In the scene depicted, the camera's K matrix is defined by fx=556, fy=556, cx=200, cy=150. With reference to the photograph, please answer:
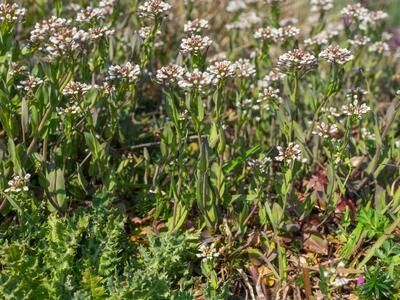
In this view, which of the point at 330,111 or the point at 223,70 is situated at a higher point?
the point at 223,70

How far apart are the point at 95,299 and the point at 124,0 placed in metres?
4.13

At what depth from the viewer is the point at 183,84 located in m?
2.87

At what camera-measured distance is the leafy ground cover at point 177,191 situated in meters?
2.90

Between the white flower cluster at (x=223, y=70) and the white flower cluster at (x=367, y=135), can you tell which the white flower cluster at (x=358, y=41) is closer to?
the white flower cluster at (x=367, y=135)

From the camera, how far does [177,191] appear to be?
3207 mm

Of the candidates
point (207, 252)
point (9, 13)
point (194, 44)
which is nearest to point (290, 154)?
point (207, 252)

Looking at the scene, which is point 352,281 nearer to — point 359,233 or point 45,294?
point 359,233

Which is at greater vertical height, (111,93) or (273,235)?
(111,93)

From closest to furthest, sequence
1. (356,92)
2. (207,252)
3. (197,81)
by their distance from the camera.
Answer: (197,81), (207,252), (356,92)

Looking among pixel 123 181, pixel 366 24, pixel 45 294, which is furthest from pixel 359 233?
pixel 366 24

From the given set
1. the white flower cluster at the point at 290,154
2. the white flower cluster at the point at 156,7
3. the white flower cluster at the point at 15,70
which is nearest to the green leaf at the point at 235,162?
the white flower cluster at the point at 290,154

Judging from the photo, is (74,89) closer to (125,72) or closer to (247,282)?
(125,72)

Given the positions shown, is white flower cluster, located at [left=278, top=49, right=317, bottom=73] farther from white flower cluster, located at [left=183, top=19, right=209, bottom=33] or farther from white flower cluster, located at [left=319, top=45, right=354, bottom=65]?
white flower cluster, located at [left=183, top=19, right=209, bottom=33]

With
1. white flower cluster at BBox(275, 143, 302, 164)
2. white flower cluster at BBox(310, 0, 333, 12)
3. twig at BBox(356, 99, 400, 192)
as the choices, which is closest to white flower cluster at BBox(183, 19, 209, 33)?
white flower cluster at BBox(275, 143, 302, 164)
